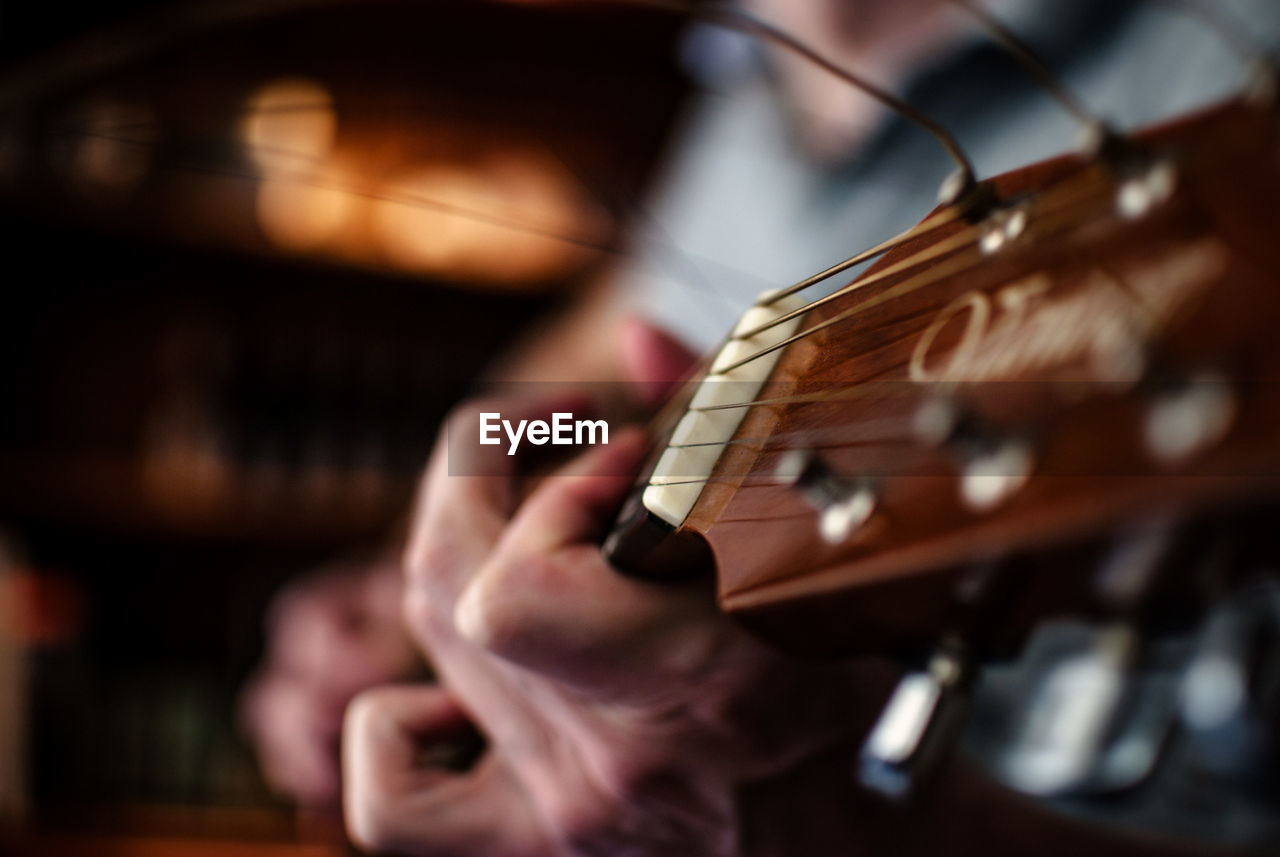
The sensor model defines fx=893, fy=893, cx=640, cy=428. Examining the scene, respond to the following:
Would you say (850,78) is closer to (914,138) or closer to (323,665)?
(914,138)

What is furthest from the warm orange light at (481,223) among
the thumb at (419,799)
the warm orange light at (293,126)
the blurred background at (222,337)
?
the thumb at (419,799)

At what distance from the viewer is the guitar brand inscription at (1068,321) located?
156 mm

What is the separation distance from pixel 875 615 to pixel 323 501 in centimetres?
116

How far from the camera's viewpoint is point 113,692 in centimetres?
116

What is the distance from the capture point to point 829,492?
0.69 ft

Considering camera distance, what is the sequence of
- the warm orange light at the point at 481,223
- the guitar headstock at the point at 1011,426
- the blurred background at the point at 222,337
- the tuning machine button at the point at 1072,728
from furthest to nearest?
the warm orange light at the point at 481,223 < the blurred background at the point at 222,337 < the tuning machine button at the point at 1072,728 < the guitar headstock at the point at 1011,426

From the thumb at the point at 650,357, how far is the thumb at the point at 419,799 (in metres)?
0.17

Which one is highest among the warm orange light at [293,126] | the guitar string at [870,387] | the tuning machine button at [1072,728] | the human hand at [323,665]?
the warm orange light at [293,126]

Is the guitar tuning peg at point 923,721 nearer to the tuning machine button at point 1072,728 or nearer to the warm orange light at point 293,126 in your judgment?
the tuning machine button at point 1072,728

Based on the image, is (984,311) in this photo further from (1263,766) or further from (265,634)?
(265,634)

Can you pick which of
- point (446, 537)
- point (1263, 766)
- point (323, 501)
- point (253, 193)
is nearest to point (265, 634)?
point (323, 501)

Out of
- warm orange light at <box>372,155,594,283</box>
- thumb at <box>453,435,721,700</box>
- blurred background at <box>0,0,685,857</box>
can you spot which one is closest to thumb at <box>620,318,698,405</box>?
thumb at <box>453,435,721,700</box>

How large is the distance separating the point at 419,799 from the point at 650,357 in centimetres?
22

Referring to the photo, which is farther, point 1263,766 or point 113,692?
point 113,692
